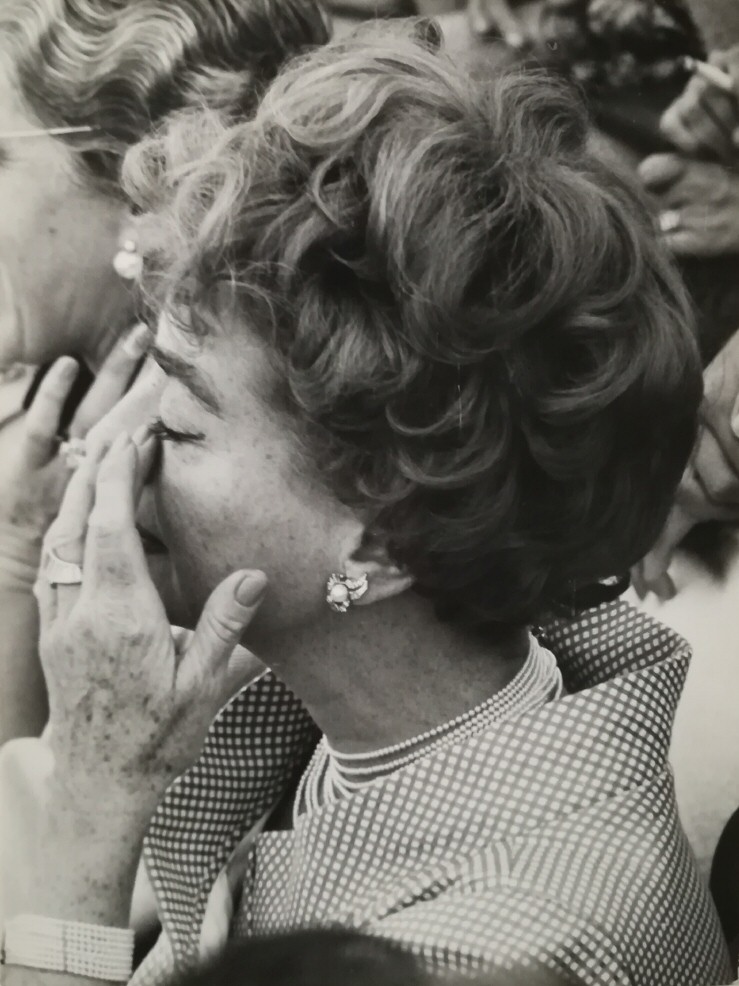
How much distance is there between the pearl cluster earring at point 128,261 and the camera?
113 cm

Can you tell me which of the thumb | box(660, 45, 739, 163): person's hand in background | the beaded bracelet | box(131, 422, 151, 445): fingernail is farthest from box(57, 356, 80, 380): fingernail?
box(660, 45, 739, 163): person's hand in background

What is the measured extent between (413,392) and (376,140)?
0.24m

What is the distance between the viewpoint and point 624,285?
43.2 inches

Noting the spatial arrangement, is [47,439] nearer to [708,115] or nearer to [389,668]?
[389,668]

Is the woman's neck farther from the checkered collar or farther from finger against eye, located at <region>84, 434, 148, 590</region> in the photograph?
finger against eye, located at <region>84, 434, 148, 590</region>

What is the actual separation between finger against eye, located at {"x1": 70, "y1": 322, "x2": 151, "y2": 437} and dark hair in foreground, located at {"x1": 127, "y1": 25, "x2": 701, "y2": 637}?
6 cm

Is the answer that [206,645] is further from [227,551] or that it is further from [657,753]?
[657,753]

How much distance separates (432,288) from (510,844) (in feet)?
1.83

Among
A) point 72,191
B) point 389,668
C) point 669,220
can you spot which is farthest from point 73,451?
point 669,220

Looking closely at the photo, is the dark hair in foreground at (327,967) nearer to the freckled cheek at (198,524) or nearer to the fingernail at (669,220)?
the freckled cheek at (198,524)

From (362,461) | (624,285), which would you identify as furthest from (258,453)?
(624,285)

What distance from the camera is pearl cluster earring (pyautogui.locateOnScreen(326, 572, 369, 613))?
1.12 metres

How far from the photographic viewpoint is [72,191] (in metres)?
1.15

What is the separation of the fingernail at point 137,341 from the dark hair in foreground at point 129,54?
0.52 ft
